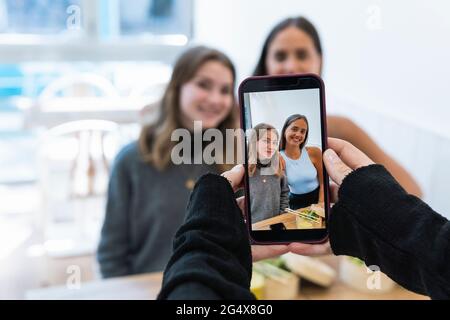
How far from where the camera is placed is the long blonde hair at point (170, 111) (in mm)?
551

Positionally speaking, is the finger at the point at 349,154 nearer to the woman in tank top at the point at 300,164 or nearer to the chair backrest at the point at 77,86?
the woman in tank top at the point at 300,164

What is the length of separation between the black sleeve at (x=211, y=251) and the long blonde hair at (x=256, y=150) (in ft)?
0.06

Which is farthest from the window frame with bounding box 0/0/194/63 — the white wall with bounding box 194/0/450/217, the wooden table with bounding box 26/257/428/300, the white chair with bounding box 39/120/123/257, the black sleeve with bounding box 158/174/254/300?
the black sleeve with bounding box 158/174/254/300

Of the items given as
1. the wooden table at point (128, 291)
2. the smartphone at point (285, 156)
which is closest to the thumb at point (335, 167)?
the smartphone at point (285, 156)

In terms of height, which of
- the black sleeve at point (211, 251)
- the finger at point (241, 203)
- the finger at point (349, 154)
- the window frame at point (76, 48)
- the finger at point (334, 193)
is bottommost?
the black sleeve at point (211, 251)

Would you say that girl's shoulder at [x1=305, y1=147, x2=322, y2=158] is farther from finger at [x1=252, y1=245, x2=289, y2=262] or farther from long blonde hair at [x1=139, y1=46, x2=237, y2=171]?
long blonde hair at [x1=139, y1=46, x2=237, y2=171]

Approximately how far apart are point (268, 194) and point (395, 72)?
0.15 m

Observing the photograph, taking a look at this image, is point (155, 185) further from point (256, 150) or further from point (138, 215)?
point (256, 150)

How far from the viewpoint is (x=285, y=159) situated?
25 cm

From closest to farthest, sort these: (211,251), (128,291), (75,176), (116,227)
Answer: (211,251) < (128,291) < (116,227) < (75,176)

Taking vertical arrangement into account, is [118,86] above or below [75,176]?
above

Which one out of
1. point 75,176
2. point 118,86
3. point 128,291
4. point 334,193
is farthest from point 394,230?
point 118,86
